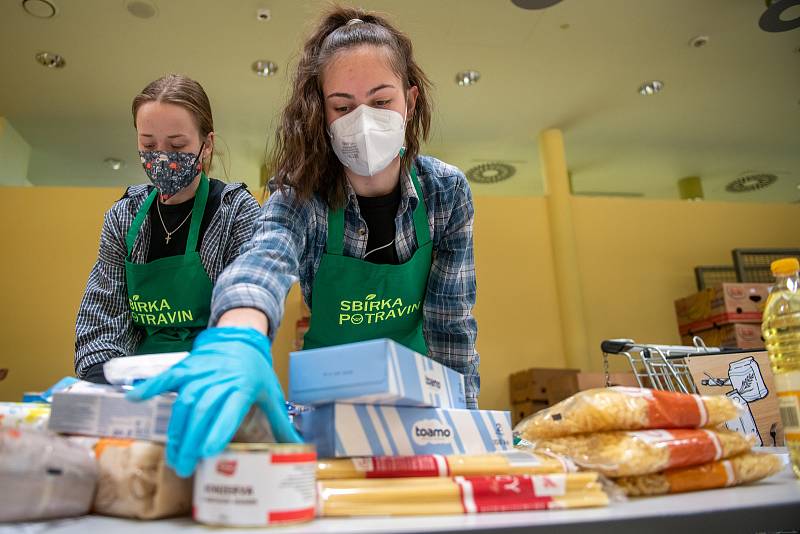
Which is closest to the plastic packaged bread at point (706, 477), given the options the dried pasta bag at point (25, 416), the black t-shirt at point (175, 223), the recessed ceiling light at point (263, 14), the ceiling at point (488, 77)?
the dried pasta bag at point (25, 416)

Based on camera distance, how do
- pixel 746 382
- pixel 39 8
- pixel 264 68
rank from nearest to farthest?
1. pixel 746 382
2. pixel 39 8
3. pixel 264 68

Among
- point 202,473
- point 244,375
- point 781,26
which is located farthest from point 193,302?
point 781,26

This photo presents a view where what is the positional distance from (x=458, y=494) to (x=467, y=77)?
526 cm

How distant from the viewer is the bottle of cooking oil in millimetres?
855

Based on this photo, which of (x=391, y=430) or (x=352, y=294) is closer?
(x=391, y=430)

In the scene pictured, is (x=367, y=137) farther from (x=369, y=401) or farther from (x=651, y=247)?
(x=651, y=247)

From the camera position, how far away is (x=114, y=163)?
6.69 meters

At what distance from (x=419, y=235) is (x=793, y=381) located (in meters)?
0.89

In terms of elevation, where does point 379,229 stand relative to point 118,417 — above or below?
above

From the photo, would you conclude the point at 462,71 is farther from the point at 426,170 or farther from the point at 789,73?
the point at 426,170

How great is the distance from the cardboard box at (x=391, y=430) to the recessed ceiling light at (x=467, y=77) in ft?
16.2

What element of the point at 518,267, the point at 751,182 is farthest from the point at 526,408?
the point at 751,182

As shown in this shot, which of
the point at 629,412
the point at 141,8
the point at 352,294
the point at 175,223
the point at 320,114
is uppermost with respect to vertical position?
the point at 141,8

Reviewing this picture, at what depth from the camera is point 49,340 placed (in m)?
5.19
